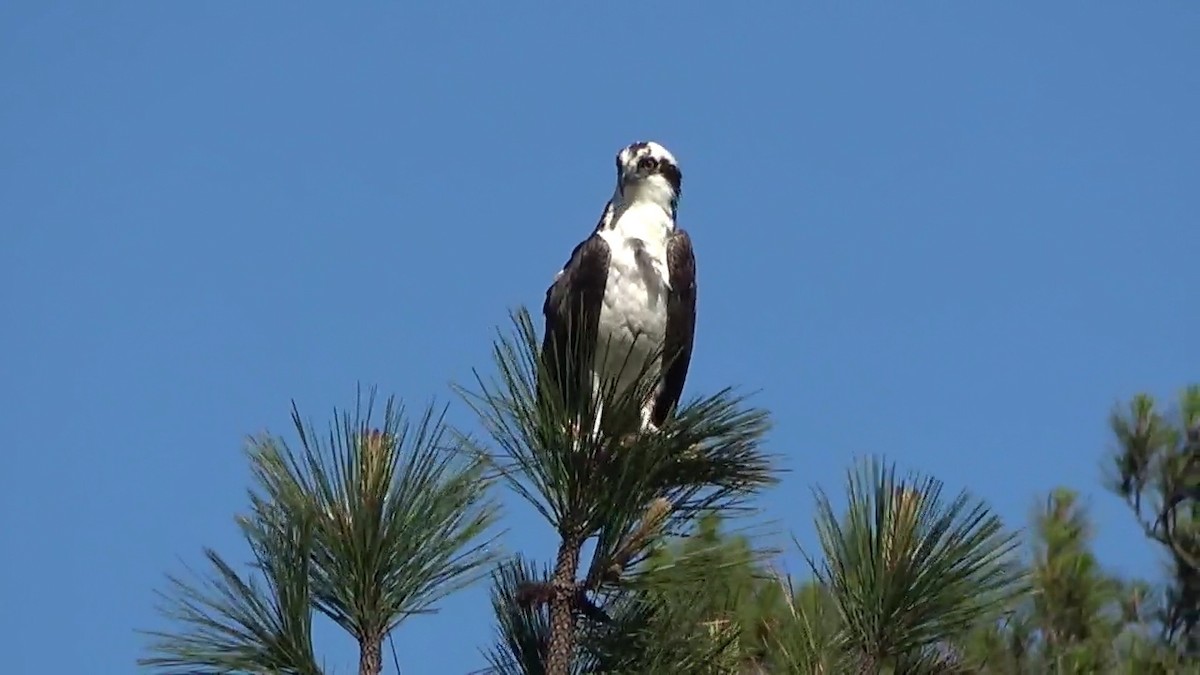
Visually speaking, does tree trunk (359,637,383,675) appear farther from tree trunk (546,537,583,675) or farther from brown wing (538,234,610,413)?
brown wing (538,234,610,413)

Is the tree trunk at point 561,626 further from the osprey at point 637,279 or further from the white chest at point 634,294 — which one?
the white chest at point 634,294

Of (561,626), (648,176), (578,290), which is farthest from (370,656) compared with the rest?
(648,176)

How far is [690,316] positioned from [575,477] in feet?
8.80

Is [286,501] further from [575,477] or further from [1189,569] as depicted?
[1189,569]

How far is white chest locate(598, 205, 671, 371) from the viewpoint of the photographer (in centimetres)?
692

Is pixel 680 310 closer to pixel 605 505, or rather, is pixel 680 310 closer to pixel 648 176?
pixel 648 176

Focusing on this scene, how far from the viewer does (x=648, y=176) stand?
745cm

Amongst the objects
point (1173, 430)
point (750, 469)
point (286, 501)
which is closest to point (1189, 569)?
point (1173, 430)

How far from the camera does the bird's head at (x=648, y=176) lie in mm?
7449

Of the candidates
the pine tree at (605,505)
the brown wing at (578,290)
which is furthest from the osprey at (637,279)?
the pine tree at (605,505)

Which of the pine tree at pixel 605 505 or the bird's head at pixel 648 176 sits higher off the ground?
the bird's head at pixel 648 176

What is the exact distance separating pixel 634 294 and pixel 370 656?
119 inches

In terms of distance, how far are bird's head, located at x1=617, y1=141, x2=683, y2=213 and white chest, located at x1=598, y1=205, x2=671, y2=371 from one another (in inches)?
10.1

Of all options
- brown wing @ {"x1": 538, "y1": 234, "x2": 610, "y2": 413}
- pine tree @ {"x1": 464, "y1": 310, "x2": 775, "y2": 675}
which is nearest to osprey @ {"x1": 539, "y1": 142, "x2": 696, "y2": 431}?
brown wing @ {"x1": 538, "y1": 234, "x2": 610, "y2": 413}
